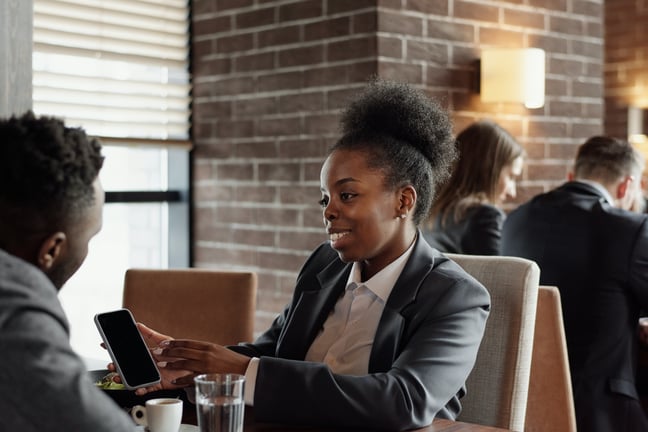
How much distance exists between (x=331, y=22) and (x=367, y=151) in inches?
61.7

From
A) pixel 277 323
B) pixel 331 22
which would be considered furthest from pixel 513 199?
pixel 277 323

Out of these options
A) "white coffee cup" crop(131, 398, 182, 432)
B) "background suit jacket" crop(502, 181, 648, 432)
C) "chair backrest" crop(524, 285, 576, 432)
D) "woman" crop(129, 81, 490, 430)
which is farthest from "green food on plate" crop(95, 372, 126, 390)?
"background suit jacket" crop(502, 181, 648, 432)

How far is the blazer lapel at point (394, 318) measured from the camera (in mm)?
1728

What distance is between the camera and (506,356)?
189cm

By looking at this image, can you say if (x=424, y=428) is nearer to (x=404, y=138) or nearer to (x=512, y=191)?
(x=404, y=138)

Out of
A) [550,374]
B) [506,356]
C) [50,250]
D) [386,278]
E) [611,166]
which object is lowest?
[550,374]

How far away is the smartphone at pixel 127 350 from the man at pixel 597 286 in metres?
1.62

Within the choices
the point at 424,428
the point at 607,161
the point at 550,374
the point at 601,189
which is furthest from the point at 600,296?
the point at 424,428

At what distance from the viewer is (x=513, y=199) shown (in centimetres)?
372

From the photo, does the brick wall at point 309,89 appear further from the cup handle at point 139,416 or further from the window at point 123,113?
the cup handle at point 139,416

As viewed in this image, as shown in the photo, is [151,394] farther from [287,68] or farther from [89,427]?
[287,68]

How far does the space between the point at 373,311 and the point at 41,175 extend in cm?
93

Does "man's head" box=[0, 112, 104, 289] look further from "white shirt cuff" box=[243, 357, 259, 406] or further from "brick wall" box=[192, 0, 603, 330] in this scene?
"brick wall" box=[192, 0, 603, 330]

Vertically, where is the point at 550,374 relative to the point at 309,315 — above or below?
below
